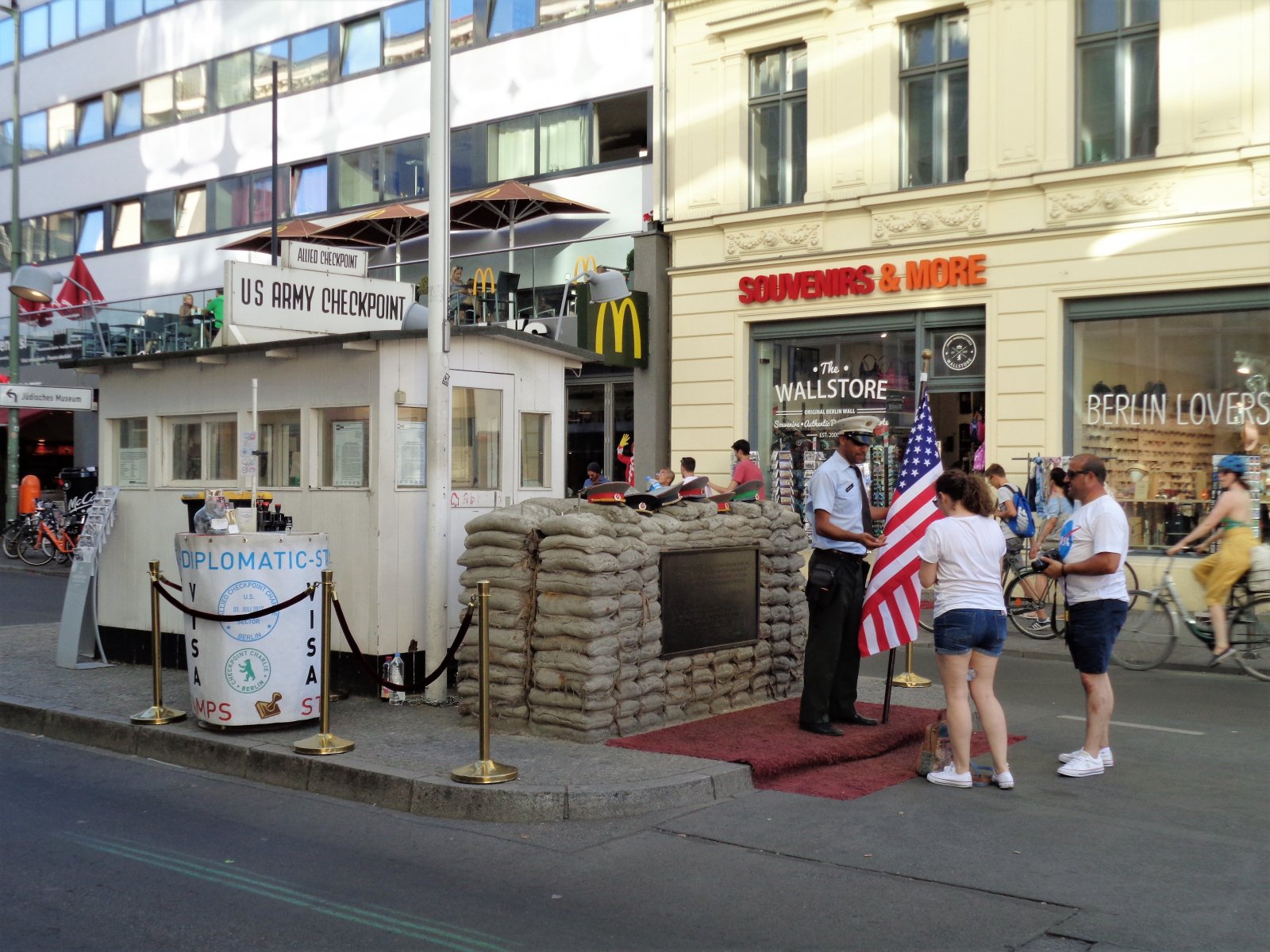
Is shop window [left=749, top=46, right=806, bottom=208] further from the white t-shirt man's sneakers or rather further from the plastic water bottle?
the white t-shirt man's sneakers

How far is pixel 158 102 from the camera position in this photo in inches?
1284

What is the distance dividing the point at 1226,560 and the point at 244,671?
863 centimetres

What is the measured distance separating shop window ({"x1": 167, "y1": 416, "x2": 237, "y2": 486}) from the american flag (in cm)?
526

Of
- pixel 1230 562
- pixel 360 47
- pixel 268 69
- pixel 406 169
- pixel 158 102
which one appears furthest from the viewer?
pixel 158 102

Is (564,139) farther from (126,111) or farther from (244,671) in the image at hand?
(244,671)

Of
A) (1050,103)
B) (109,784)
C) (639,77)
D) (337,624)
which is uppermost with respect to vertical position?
(639,77)

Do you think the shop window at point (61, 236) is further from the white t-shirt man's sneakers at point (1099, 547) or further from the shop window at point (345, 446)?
the white t-shirt man's sneakers at point (1099, 547)

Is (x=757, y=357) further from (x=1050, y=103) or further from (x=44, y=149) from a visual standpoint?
(x=44, y=149)

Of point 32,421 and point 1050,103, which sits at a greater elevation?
point 1050,103

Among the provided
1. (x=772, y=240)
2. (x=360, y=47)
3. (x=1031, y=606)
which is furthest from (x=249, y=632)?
(x=360, y=47)

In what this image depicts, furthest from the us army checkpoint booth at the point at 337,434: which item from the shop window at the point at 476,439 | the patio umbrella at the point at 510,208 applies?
the patio umbrella at the point at 510,208

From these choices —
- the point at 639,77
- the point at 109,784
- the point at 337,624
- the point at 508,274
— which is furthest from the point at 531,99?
the point at 109,784

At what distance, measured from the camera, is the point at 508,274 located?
2220 cm

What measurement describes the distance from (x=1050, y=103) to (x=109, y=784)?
47.7 ft
